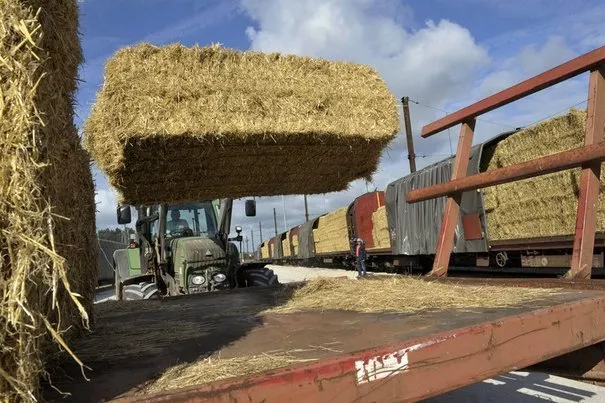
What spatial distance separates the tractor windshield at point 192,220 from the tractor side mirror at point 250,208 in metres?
0.93

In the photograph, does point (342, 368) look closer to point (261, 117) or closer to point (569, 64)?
point (569, 64)

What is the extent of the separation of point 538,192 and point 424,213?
483 centimetres

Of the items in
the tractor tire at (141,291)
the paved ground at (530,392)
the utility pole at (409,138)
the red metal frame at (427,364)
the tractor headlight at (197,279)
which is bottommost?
the paved ground at (530,392)

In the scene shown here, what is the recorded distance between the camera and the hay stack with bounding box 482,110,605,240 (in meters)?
8.62

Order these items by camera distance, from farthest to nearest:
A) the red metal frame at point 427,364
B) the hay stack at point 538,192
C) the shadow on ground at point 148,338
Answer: the hay stack at point 538,192 < the shadow on ground at point 148,338 < the red metal frame at point 427,364

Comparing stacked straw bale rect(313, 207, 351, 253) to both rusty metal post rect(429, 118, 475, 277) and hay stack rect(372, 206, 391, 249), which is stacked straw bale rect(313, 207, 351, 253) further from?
rusty metal post rect(429, 118, 475, 277)

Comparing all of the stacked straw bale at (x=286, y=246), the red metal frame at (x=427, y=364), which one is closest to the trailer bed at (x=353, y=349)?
the red metal frame at (x=427, y=364)

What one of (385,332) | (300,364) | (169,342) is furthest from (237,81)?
(300,364)

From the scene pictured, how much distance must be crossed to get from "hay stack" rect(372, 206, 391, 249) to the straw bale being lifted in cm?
1354

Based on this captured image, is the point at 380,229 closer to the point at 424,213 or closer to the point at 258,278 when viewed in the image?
the point at 424,213

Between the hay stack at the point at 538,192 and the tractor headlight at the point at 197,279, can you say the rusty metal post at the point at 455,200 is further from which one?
the hay stack at the point at 538,192

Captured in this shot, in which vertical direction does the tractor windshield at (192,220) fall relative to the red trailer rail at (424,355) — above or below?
above

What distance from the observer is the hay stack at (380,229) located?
18.9 metres

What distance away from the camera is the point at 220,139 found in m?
4.48
